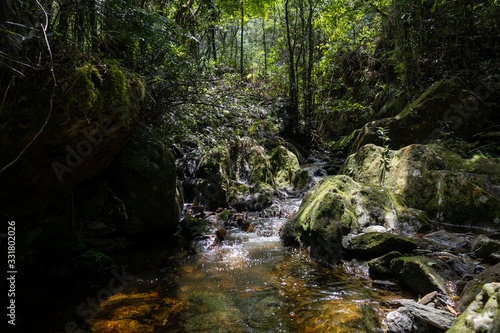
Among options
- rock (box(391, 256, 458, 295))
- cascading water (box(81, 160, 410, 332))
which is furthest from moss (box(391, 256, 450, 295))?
cascading water (box(81, 160, 410, 332))

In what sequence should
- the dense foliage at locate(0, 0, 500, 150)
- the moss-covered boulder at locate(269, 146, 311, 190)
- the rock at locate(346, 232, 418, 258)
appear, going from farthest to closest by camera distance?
the moss-covered boulder at locate(269, 146, 311, 190), the rock at locate(346, 232, 418, 258), the dense foliage at locate(0, 0, 500, 150)

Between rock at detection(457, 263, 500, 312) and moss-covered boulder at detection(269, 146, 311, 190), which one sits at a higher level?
moss-covered boulder at detection(269, 146, 311, 190)

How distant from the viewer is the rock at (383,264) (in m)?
3.70

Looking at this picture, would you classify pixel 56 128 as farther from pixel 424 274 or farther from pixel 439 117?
pixel 439 117

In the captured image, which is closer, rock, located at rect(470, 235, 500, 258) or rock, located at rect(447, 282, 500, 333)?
rock, located at rect(447, 282, 500, 333)

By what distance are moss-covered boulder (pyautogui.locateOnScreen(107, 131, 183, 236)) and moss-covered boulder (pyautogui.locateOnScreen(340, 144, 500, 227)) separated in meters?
4.97

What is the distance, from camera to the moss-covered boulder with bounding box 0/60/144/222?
124 inches

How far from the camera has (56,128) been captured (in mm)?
3455

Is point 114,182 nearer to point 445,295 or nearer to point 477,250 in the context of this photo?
point 445,295

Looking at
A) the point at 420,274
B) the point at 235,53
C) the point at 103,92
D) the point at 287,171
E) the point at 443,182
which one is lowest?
the point at 420,274

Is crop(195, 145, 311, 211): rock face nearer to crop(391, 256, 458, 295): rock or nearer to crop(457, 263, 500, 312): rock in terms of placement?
crop(391, 256, 458, 295): rock

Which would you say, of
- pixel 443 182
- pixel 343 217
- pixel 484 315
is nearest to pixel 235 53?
pixel 443 182

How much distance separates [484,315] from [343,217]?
321 cm

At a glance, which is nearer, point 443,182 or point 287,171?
point 443,182
